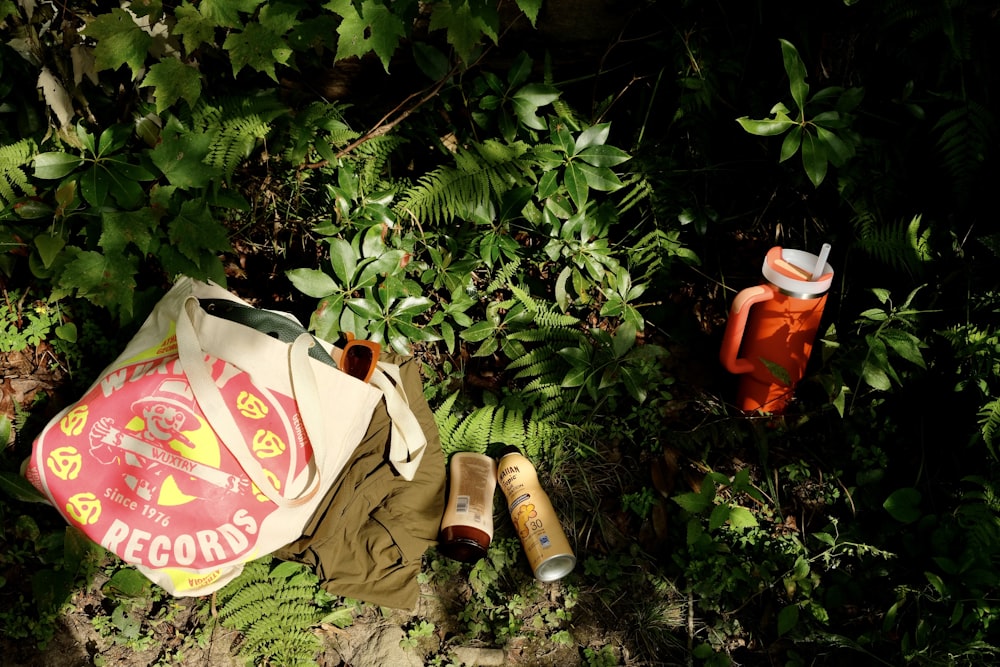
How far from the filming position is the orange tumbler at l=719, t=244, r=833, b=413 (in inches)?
99.6

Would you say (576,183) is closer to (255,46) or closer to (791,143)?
(791,143)

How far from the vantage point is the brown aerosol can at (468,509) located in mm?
2547

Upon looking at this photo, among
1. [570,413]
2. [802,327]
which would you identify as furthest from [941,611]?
[570,413]

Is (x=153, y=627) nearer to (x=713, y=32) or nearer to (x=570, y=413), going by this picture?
(x=570, y=413)

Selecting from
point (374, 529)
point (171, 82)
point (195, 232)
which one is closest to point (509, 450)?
point (374, 529)

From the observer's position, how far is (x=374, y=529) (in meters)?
2.55

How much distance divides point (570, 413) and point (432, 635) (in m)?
1.02

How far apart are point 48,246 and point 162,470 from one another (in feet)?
2.92

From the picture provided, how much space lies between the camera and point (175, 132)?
252 centimetres

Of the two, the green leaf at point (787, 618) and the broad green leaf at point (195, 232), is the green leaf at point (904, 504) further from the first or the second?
the broad green leaf at point (195, 232)

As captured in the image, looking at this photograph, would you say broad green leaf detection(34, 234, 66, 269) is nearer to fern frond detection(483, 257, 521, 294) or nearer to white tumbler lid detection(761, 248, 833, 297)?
fern frond detection(483, 257, 521, 294)

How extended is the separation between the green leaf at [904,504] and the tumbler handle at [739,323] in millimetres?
689

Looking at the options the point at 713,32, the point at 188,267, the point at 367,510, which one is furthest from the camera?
the point at 713,32

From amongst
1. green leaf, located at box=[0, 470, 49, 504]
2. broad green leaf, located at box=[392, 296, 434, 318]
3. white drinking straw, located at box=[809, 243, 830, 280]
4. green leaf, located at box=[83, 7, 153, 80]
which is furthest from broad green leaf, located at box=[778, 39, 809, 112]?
green leaf, located at box=[0, 470, 49, 504]
